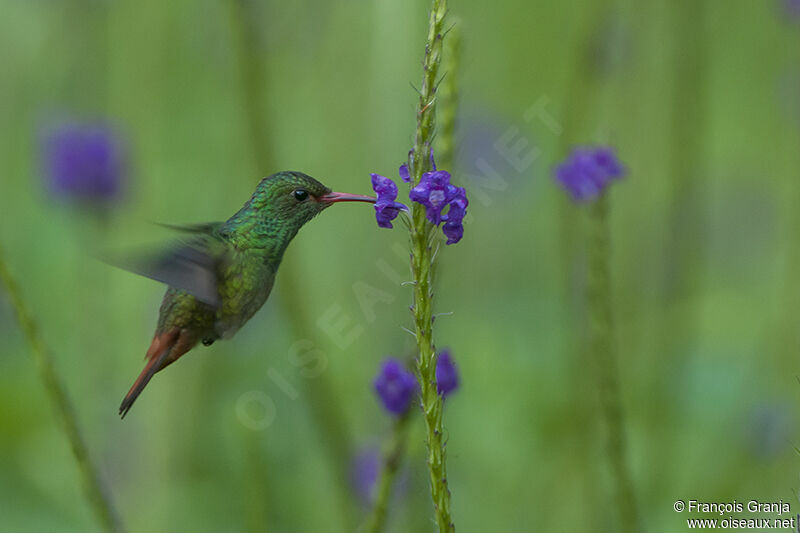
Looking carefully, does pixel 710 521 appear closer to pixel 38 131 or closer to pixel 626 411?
pixel 626 411

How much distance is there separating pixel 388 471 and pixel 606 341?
0.48 m

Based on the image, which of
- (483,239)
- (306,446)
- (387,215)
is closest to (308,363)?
(387,215)

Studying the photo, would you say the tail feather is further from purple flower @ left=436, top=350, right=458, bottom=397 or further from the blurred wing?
purple flower @ left=436, top=350, right=458, bottom=397

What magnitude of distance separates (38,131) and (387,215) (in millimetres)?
3456

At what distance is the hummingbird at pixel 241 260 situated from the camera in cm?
113

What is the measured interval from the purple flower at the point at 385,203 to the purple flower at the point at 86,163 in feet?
8.27

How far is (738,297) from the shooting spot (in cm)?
424

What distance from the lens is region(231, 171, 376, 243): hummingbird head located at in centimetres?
117

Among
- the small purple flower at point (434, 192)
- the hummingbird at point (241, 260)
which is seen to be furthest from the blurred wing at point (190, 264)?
the small purple flower at point (434, 192)

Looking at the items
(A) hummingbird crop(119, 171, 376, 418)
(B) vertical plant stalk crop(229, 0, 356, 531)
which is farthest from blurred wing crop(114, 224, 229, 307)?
(B) vertical plant stalk crop(229, 0, 356, 531)

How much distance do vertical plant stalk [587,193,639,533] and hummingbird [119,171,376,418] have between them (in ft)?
1.87

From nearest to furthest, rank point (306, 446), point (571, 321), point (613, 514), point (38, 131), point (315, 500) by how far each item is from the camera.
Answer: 1. point (613, 514)
2. point (571, 321)
3. point (315, 500)
4. point (306, 446)
5. point (38, 131)

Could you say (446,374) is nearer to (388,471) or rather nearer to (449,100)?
(388,471)

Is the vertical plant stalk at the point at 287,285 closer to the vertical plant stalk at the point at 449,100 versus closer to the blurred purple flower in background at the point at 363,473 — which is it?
the blurred purple flower in background at the point at 363,473
